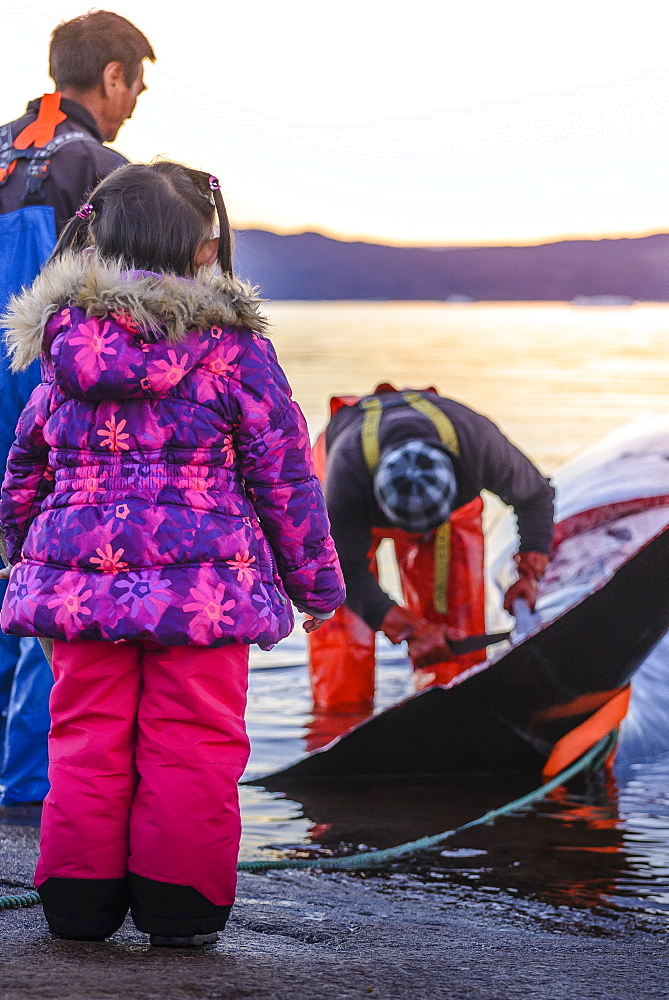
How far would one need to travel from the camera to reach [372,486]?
14.8 ft

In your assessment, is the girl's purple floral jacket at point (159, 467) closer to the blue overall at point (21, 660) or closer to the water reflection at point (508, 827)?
the blue overall at point (21, 660)

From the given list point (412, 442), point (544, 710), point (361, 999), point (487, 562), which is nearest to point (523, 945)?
point (361, 999)

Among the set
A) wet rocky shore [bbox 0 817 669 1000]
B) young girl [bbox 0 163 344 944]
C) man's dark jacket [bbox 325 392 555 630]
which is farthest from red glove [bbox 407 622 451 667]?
young girl [bbox 0 163 344 944]

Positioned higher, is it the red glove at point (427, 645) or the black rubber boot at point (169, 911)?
the red glove at point (427, 645)

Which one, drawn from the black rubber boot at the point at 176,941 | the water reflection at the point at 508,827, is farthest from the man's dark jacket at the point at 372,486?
the black rubber boot at the point at 176,941

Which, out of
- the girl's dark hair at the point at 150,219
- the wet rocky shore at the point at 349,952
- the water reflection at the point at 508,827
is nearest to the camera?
the wet rocky shore at the point at 349,952

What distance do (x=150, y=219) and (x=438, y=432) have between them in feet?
7.77

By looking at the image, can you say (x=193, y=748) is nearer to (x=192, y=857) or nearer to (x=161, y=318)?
(x=192, y=857)

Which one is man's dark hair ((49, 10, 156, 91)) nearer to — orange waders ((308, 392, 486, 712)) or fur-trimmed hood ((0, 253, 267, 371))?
fur-trimmed hood ((0, 253, 267, 371))

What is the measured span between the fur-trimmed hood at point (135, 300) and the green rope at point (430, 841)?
55.1 inches

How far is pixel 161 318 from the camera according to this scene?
2.14m

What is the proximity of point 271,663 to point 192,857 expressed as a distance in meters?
4.24

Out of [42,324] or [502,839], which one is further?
[502,839]

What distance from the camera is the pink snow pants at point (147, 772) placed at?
2.13m
